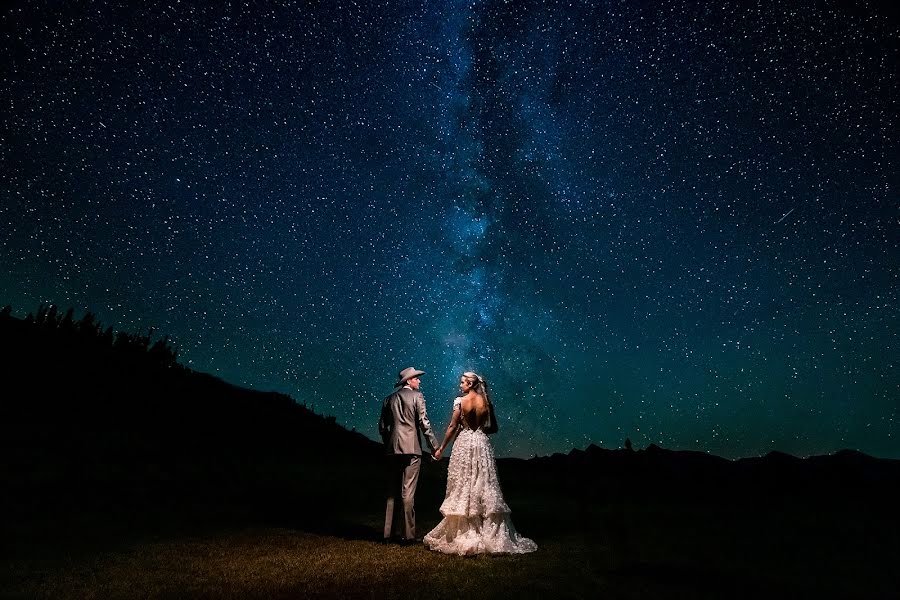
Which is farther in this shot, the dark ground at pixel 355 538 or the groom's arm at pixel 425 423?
the groom's arm at pixel 425 423

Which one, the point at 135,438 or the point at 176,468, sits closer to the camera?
the point at 176,468

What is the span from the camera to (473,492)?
26.4 ft

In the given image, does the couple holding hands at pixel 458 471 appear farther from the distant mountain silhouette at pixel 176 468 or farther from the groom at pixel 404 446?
the distant mountain silhouette at pixel 176 468

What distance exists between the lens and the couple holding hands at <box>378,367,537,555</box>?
25.9 ft

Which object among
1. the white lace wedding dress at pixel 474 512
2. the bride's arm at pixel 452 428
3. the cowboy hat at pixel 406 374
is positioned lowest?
the white lace wedding dress at pixel 474 512

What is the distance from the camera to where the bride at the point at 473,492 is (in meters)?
7.82

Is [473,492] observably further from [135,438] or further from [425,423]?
[135,438]

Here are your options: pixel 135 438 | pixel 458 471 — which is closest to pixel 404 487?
pixel 458 471

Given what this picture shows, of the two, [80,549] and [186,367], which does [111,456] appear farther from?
[186,367]

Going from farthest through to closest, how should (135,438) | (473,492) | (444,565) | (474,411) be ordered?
(135,438) → (474,411) → (473,492) → (444,565)

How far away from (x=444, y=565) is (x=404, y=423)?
2.57m

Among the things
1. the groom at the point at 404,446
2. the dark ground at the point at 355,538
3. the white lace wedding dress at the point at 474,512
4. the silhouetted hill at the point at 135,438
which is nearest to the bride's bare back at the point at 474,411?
the white lace wedding dress at the point at 474,512

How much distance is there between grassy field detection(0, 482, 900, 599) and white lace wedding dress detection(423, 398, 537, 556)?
363 mm

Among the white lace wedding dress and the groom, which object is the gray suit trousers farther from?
the white lace wedding dress
